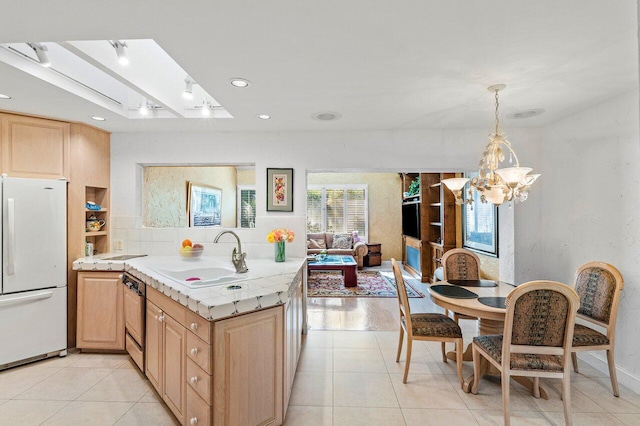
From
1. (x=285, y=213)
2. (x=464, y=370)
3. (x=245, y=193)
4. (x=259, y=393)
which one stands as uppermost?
(x=245, y=193)

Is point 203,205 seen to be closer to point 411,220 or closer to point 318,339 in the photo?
point 318,339

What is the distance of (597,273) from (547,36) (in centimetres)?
198

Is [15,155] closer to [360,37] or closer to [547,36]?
[360,37]

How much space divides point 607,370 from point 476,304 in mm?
1546

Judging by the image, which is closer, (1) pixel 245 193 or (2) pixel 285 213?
(2) pixel 285 213

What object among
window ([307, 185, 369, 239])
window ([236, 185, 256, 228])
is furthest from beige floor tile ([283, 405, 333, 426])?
window ([307, 185, 369, 239])

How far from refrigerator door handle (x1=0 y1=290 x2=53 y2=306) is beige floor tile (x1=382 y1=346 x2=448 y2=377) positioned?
320cm

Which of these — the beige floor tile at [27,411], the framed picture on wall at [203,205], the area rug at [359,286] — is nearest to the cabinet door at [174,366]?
the beige floor tile at [27,411]

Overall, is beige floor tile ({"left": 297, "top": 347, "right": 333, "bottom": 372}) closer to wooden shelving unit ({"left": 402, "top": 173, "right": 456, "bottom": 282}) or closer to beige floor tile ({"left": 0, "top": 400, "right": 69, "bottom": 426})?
beige floor tile ({"left": 0, "top": 400, "right": 69, "bottom": 426})

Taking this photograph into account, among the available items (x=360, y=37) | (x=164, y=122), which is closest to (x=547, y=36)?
(x=360, y=37)

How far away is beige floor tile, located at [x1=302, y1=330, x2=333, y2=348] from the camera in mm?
3135

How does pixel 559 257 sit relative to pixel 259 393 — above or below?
above

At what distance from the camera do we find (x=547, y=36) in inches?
63.9

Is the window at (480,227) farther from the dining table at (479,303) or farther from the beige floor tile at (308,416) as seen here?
→ the beige floor tile at (308,416)
